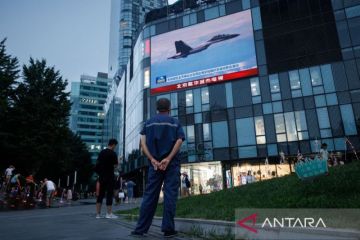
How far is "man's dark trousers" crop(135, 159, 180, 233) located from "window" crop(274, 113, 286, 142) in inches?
1103

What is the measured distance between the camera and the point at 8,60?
25281 mm

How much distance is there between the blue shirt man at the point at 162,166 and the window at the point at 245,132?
28101 millimetres

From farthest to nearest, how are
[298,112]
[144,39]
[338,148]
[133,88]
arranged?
[133,88] → [144,39] → [298,112] → [338,148]

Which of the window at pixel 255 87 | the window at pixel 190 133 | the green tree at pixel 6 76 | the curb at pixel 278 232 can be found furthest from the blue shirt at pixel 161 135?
the window at pixel 190 133

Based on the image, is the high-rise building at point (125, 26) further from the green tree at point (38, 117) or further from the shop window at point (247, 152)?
the shop window at point (247, 152)

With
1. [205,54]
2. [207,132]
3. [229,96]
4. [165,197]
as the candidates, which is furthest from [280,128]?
[165,197]

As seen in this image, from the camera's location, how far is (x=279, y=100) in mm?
31250

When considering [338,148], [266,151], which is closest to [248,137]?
[266,151]

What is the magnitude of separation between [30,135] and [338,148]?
27.8 m

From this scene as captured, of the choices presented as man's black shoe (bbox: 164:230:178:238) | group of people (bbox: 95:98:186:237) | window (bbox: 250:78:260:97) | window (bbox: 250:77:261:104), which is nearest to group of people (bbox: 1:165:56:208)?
group of people (bbox: 95:98:186:237)

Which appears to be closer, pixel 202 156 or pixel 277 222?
pixel 277 222

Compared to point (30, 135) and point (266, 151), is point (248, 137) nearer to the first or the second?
point (266, 151)

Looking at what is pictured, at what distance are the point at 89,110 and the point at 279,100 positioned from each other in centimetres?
11378

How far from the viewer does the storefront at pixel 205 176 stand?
109 ft
